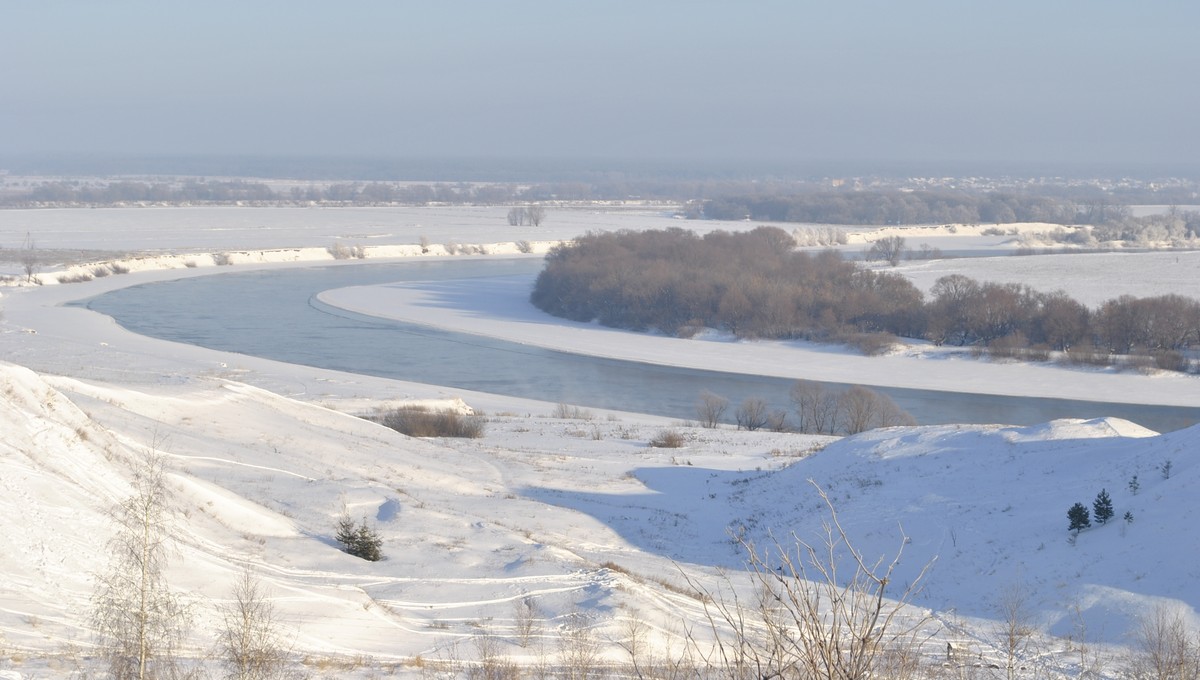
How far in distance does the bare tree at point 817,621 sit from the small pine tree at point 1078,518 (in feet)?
5.54

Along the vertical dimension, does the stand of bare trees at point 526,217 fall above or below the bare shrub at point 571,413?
above

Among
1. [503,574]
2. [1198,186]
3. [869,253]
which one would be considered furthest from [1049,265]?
[1198,186]

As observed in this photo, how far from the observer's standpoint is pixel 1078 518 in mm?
11914

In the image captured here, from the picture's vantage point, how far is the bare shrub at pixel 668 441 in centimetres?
2114

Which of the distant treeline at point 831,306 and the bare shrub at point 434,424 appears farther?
the distant treeline at point 831,306

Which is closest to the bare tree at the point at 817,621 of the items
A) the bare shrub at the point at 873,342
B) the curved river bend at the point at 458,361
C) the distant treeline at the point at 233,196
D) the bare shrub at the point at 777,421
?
the bare shrub at the point at 777,421

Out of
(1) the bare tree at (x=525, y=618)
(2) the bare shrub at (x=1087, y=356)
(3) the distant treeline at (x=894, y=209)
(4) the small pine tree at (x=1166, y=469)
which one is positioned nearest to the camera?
(1) the bare tree at (x=525, y=618)

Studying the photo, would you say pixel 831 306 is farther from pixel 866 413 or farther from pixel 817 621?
pixel 817 621

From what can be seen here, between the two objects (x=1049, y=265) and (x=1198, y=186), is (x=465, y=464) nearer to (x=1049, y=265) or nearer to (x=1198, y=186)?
(x=1049, y=265)

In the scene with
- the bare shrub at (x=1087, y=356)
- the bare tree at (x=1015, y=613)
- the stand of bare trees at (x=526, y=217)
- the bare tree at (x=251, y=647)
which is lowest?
the bare shrub at (x=1087, y=356)

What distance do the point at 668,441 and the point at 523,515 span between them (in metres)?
6.92

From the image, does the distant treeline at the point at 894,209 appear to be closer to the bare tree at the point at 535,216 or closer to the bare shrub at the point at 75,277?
the bare tree at the point at 535,216

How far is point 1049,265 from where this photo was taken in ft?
193

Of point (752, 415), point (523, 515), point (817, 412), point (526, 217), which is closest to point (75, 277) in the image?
point (752, 415)
